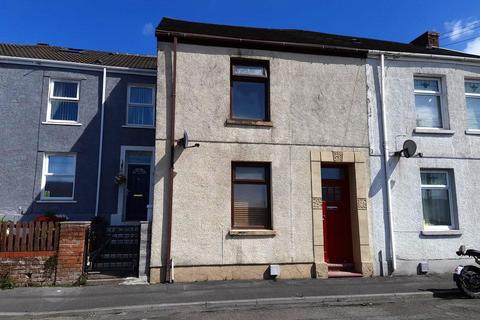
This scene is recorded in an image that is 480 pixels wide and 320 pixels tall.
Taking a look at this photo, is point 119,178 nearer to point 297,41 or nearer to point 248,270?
point 248,270

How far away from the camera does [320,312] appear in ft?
24.5

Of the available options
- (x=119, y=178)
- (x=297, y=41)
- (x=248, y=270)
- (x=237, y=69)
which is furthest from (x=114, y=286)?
(x=297, y=41)

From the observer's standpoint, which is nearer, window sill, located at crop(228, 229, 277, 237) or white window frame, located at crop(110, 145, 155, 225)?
window sill, located at crop(228, 229, 277, 237)

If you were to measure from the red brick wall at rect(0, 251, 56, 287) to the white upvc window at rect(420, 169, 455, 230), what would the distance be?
31.7ft

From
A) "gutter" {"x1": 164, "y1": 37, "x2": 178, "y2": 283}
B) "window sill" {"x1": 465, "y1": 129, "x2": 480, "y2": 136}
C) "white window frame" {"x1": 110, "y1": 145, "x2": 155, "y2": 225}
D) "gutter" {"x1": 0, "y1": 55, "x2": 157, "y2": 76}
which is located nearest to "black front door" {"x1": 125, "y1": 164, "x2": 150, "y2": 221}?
"white window frame" {"x1": 110, "y1": 145, "x2": 155, "y2": 225}

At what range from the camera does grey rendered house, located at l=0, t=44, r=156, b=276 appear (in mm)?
13609

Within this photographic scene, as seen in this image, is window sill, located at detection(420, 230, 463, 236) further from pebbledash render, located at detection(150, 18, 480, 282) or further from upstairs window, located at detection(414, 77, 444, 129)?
upstairs window, located at detection(414, 77, 444, 129)

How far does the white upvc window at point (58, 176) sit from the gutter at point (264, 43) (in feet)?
20.5

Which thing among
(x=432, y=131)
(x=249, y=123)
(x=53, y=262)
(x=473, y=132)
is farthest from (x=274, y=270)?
(x=473, y=132)

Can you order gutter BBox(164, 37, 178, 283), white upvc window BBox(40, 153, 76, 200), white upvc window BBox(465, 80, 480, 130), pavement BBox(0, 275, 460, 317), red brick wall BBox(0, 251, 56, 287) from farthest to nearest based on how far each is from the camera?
1. white upvc window BBox(40, 153, 76, 200)
2. white upvc window BBox(465, 80, 480, 130)
3. gutter BBox(164, 37, 178, 283)
4. red brick wall BBox(0, 251, 56, 287)
5. pavement BBox(0, 275, 460, 317)

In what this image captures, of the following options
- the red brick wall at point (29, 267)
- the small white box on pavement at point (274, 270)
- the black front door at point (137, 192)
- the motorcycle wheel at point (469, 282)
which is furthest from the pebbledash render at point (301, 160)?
the black front door at point (137, 192)

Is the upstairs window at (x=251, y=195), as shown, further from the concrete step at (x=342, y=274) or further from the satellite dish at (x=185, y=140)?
the concrete step at (x=342, y=274)

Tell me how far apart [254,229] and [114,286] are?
354 cm

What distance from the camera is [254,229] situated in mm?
10312
